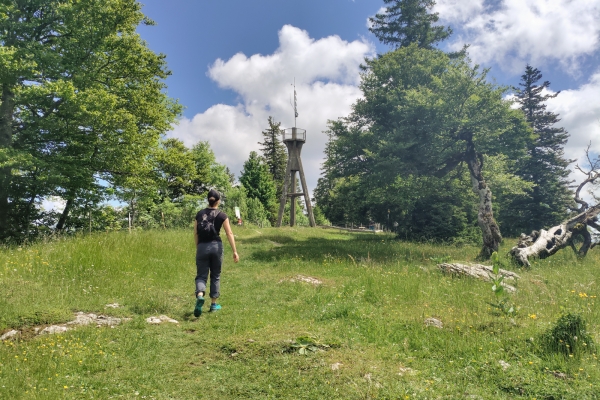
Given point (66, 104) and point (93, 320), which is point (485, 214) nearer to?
point (93, 320)

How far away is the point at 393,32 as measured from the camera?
79.1 ft

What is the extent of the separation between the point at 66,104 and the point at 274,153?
3859cm

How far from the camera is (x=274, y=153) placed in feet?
167

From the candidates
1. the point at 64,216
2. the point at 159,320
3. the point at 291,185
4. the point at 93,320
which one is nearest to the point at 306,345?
the point at 159,320

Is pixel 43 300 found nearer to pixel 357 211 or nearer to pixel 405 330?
pixel 405 330

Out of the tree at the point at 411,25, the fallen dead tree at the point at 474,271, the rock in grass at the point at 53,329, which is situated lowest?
the rock in grass at the point at 53,329

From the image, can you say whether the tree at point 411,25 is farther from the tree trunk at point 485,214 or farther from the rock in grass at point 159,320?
the rock in grass at point 159,320

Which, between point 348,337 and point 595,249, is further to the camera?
point 595,249

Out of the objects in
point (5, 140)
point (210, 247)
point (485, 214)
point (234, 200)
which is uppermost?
point (5, 140)

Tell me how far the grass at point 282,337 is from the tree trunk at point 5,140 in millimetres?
4948

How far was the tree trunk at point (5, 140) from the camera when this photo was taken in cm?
1250

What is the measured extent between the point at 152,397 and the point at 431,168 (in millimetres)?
16199

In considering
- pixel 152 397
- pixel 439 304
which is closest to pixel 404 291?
pixel 439 304

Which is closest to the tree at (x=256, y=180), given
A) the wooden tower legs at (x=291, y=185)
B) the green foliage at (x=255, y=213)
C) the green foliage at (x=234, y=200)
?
the green foliage at (x=255, y=213)
